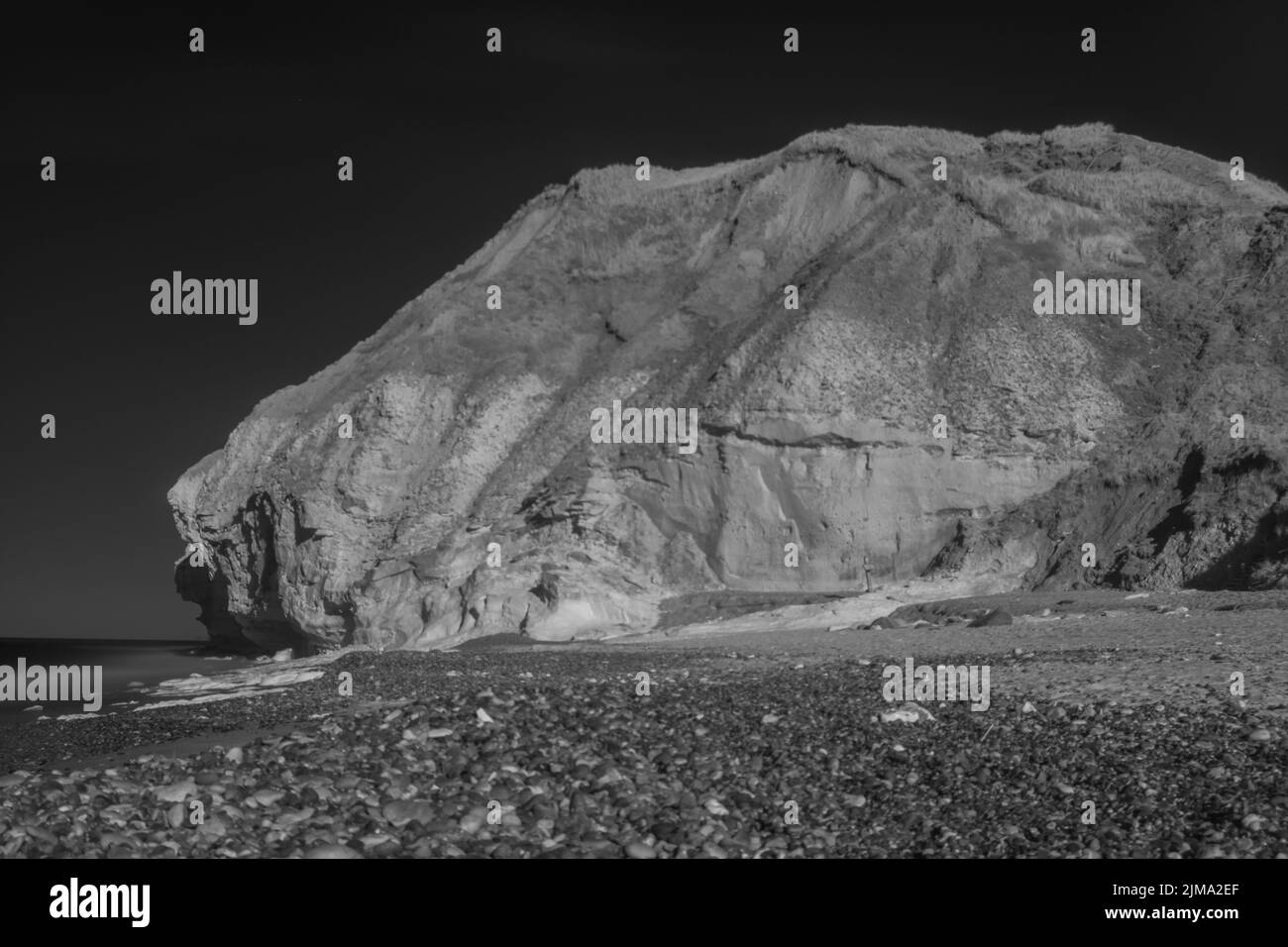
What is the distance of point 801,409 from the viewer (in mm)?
42469

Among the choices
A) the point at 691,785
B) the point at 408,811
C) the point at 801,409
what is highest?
Result: the point at 801,409

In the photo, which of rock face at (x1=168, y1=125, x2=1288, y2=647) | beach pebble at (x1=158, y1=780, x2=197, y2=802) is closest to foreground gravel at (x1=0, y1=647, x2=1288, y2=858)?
beach pebble at (x1=158, y1=780, x2=197, y2=802)

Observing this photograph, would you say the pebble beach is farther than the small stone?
Yes

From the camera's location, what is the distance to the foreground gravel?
9875 mm

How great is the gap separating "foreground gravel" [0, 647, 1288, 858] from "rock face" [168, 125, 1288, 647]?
Answer: 22852 millimetres

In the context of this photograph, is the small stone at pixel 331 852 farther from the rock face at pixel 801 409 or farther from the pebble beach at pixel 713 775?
the rock face at pixel 801 409

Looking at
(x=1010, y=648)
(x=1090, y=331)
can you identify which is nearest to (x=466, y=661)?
(x=1010, y=648)

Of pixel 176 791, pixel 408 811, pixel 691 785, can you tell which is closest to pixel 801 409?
pixel 691 785

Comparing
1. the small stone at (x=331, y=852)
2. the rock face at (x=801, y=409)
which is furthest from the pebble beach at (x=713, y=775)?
the rock face at (x=801, y=409)

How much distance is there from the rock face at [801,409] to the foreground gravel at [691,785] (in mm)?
22852

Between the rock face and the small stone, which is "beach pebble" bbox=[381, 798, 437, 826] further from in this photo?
the rock face

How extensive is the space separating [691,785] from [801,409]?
31.4 m

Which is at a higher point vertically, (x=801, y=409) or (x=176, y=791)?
(x=801, y=409)

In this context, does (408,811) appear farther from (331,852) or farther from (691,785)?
(691,785)
